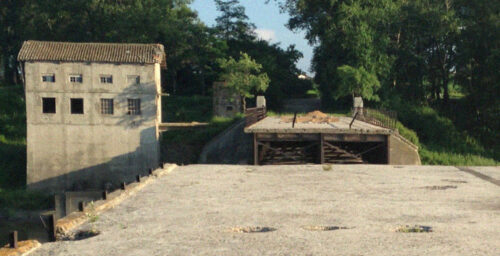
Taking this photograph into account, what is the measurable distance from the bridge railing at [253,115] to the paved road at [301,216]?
36.7 ft

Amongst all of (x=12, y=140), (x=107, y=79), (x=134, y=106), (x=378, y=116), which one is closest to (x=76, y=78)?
(x=107, y=79)

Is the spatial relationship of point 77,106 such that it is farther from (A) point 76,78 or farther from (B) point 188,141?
(B) point 188,141

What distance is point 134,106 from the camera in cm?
4131

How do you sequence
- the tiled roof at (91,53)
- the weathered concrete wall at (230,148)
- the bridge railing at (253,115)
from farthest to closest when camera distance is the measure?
the tiled roof at (91,53) → the weathered concrete wall at (230,148) → the bridge railing at (253,115)

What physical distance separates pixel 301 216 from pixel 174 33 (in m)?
48.6

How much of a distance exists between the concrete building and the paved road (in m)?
24.5

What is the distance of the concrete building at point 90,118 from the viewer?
40.8m

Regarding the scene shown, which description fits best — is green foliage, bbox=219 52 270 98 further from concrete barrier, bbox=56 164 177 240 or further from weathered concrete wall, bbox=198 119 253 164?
concrete barrier, bbox=56 164 177 240

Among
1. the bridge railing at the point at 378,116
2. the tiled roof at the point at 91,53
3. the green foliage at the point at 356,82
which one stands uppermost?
the tiled roof at the point at 91,53

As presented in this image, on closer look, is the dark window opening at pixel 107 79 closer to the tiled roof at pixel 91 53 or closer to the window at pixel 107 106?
the tiled roof at pixel 91 53

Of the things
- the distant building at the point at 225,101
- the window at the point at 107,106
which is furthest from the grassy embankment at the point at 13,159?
the distant building at the point at 225,101

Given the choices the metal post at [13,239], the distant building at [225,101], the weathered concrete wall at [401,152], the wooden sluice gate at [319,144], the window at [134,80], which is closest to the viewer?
the metal post at [13,239]

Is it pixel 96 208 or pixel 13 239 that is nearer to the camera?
pixel 13 239

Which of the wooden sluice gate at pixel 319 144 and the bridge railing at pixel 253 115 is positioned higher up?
the bridge railing at pixel 253 115
